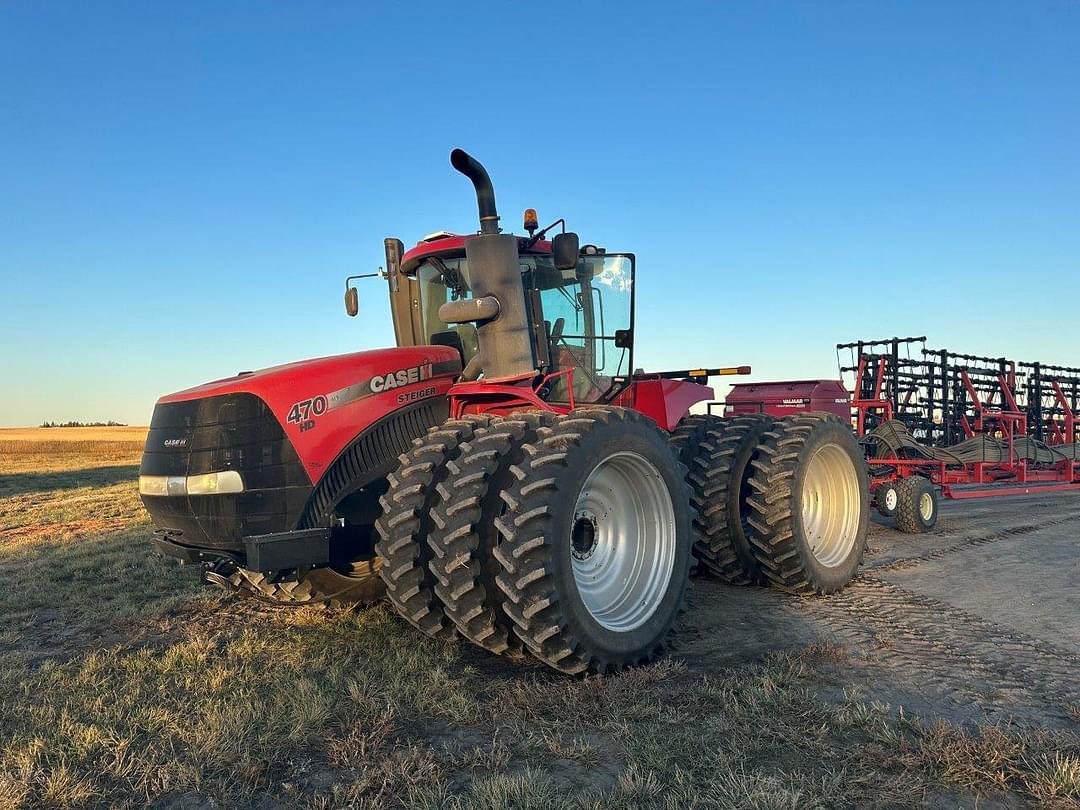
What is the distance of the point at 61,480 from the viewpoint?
74.0ft

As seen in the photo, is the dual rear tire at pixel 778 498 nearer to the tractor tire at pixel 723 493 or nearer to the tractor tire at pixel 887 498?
the tractor tire at pixel 723 493

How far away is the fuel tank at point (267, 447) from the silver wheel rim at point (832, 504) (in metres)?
3.80

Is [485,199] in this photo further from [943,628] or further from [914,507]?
[914,507]

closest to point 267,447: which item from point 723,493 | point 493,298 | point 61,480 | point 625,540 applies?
point 493,298

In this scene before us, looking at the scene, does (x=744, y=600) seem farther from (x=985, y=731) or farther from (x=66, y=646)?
(x=66, y=646)

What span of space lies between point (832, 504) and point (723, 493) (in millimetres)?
1395

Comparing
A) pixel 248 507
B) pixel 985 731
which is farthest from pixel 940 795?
pixel 248 507

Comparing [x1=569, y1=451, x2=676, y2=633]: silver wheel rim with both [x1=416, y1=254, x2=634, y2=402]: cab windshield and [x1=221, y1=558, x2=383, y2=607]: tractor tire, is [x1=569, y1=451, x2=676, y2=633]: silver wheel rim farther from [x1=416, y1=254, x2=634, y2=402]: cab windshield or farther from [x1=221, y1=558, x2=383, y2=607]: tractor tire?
[x1=221, y1=558, x2=383, y2=607]: tractor tire

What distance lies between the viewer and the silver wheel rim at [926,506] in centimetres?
994

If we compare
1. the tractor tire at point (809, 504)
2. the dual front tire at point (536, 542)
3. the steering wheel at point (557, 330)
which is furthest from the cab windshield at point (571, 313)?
the tractor tire at point (809, 504)

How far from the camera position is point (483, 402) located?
495 cm

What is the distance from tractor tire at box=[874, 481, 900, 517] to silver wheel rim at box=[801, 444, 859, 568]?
12.3 ft

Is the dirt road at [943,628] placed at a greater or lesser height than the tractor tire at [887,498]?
lesser

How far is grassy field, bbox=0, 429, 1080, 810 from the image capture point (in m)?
2.79
